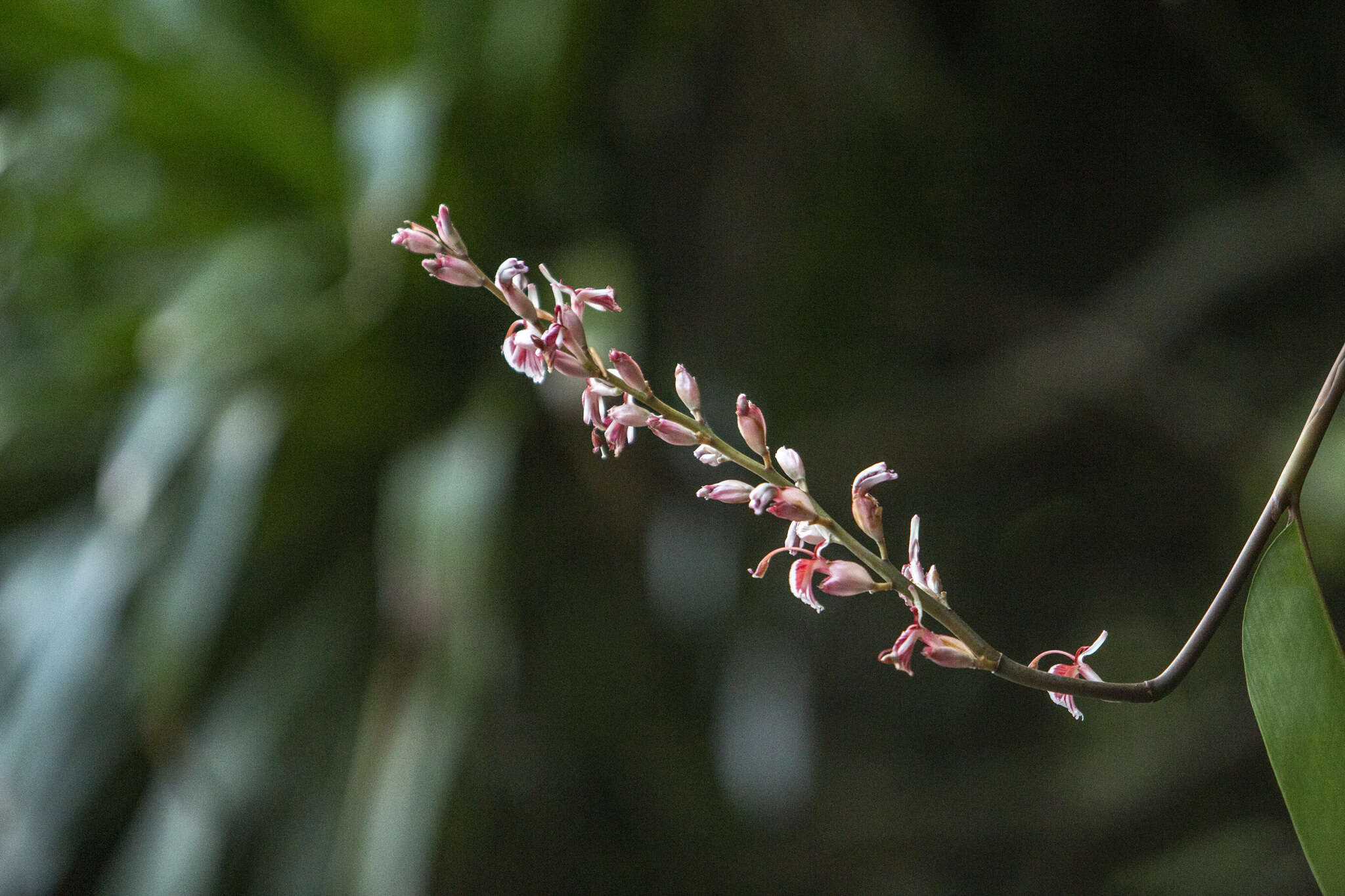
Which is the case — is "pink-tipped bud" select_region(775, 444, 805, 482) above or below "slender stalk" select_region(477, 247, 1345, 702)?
above

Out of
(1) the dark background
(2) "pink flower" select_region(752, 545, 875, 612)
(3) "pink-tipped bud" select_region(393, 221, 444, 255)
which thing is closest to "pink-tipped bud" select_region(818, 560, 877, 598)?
(2) "pink flower" select_region(752, 545, 875, 612)

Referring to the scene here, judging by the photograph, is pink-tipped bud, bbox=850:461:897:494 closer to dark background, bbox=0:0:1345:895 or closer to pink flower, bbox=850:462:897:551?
pink flower, bbox=850:462:897:551

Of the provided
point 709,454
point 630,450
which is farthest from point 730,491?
point 630,450

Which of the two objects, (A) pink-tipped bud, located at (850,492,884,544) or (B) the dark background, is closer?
(A) pink-tipped bud, located at (850,492,884,544)

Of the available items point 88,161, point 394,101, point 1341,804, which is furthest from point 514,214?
point 1341,804

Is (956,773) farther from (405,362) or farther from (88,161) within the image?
(88,161)

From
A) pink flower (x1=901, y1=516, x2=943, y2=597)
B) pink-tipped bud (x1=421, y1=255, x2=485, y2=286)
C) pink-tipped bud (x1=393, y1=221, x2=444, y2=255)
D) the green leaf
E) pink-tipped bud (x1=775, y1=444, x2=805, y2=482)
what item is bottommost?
the green leaf
